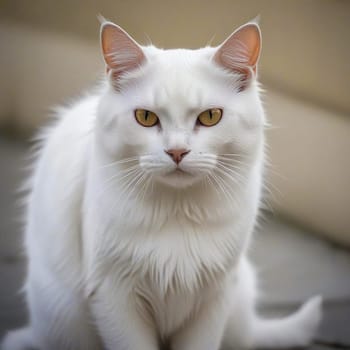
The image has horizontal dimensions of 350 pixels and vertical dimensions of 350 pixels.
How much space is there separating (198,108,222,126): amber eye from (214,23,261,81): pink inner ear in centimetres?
8

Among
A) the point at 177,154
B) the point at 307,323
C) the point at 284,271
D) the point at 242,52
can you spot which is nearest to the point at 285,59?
the point at 284,271

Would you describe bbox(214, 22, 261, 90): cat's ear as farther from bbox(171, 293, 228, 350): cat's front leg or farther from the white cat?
bbox(171, 293, 228, 350): cat's front leg

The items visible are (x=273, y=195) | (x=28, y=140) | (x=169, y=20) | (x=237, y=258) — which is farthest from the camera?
(x=28, y=140)

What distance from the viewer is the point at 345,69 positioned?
6.25 ft

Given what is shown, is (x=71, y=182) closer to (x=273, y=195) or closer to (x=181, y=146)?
(x=181, y=146)

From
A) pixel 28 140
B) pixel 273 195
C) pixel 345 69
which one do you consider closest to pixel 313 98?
pixel 345 69

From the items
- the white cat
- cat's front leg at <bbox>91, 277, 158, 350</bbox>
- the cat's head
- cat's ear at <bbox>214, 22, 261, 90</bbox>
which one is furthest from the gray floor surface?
cat's ear at <bbox>214, 22, 261, 90</bbox>

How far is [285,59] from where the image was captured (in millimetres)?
1953

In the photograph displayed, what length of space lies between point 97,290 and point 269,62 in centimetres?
97

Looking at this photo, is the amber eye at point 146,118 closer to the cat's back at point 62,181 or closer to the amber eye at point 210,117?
the amber eye at point 210,117

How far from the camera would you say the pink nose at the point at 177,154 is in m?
1.07

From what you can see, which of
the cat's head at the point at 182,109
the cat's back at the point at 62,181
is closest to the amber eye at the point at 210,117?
the cat's head at the point at 182,109

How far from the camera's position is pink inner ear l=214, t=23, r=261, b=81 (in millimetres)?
1104

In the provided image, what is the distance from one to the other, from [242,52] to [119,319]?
1.72 ft
